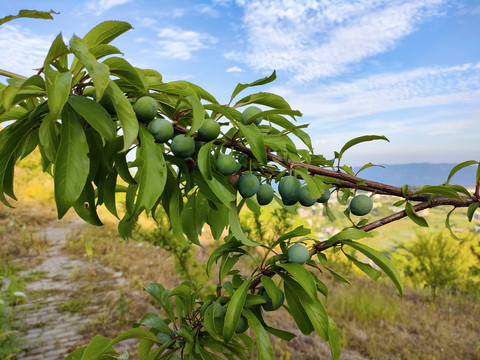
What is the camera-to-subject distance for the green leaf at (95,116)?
55 centimetres

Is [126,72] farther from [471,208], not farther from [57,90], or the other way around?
[471,208]

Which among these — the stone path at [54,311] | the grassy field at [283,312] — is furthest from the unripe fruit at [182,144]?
the stone path at [54,311]

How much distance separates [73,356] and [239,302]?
49 cm

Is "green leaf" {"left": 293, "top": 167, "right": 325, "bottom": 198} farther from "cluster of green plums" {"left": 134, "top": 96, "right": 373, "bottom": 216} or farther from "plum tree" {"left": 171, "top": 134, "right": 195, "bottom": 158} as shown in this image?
"plum tree" {"left": 171, "top": 134, "right": 195, "bottom": 158}

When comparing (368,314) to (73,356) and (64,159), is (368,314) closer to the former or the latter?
(73,356)

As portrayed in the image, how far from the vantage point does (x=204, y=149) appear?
2.02 feet

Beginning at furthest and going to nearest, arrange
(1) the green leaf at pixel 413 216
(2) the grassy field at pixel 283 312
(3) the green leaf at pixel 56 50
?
(2) the grassy field at pixel 283 312 → (1) the green leaf at pixel 413 216 → (3) the green leaf at pixel 56 50

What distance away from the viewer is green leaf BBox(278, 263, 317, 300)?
0.65m

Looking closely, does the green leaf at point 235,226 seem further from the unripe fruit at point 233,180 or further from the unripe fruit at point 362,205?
the unripe fruit at point 362,205

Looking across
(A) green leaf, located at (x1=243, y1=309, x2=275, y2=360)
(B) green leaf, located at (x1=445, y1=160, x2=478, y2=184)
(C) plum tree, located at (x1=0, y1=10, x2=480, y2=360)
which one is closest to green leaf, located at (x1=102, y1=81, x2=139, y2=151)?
(C) plum tree, located at (x1=0, y1=10, x2=480, y2=360)

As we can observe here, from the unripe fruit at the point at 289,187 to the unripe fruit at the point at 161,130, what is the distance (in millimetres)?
239

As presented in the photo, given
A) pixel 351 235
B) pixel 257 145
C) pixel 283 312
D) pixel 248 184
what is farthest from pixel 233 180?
pixel 283 312

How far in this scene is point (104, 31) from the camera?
61cm

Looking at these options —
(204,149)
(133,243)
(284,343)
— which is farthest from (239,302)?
(133,243)
